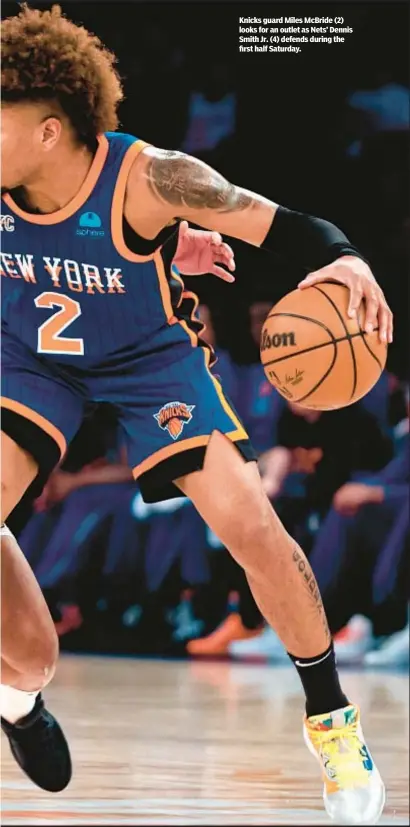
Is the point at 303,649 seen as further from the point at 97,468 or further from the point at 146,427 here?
the point at 97,468

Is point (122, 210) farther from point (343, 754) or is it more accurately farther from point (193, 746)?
point (193, 746)

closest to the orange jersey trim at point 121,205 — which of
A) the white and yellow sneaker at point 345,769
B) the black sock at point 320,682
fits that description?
the black sock at point 320,682

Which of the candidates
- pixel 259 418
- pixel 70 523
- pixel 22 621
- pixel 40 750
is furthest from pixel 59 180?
pixel 70 523

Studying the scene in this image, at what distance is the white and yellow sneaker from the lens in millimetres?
3592

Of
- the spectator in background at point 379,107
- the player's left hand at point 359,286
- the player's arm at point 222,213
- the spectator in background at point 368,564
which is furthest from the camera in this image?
the spectator in background at point 379,107

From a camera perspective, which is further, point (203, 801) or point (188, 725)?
point (188, 725)

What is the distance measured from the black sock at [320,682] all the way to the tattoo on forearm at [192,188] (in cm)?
128

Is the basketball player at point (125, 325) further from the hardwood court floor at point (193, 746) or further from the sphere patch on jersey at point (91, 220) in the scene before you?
the hardwood court floor at point (193, 746)

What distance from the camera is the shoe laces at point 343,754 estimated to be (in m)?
3.65

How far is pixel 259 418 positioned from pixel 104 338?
4119 mm

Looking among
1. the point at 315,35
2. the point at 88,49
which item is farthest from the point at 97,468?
the point at 88,49

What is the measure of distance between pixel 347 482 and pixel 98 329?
4.11 metres

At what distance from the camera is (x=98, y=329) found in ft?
12.1

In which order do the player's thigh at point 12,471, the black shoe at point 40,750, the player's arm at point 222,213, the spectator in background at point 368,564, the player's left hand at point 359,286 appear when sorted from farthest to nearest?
the spectator in background at point 368,564 → the black shoe at point 40,750 → the player's thigh at point 12,471 → the player's arm at point 222,213 → the player's left hand at point 359,286
